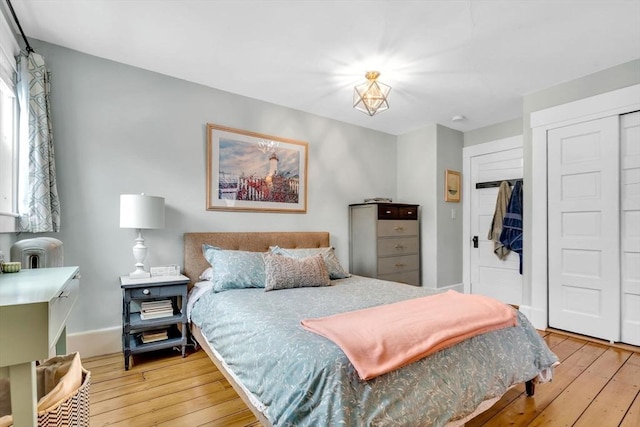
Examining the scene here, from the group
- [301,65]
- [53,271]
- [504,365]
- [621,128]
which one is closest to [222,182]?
[301,65]

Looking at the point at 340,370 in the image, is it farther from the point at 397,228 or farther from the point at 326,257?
the point at 397,228

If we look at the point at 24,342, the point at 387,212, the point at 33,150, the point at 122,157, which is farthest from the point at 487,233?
the point at 33,150

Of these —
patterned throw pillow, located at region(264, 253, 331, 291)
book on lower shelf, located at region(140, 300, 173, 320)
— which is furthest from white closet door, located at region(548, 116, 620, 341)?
book on lower shelf, located at region(140, 300, 173, 320)

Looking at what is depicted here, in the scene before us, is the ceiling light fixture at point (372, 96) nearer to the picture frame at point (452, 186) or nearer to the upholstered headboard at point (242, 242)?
the upholstered headboard at point (242, 242)

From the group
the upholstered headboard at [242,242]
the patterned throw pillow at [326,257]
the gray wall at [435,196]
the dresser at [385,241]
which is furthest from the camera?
the gray wall at [435,196]

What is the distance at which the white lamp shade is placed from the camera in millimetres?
2471

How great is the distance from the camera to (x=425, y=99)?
11.4 feet

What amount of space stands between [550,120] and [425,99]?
126 cm

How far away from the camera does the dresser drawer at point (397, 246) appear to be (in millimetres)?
3898

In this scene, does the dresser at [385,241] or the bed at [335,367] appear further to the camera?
the dresser at [385,241]

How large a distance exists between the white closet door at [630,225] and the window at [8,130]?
4.73m

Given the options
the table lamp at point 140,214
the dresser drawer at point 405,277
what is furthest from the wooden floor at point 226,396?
the dresser drawer at point 405,277

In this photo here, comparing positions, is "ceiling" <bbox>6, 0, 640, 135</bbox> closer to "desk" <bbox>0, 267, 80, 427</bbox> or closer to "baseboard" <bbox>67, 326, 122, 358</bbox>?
"desk" <bbox>0, 267, 80, 427</bbox>

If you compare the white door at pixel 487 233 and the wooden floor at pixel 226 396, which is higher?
the white door at pixel 487 233
